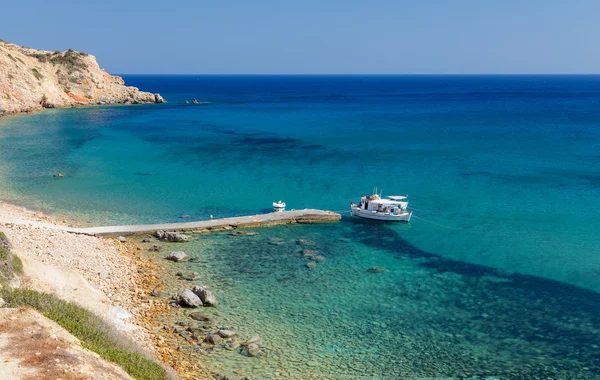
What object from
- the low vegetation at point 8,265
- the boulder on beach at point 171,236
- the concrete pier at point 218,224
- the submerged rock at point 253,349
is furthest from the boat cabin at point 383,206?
the low vegetation at point 8,265

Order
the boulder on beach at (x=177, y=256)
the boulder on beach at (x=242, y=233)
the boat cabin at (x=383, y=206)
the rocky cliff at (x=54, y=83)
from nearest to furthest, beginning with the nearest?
the boulder on beach at (x=177, y=256)
the boulder on beach at (x=242, y=233)
the boat cabin at (x=383, y=206)
the rocky cliff at (x=54, y=83)

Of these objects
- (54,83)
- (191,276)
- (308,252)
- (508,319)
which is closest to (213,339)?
(191,276)

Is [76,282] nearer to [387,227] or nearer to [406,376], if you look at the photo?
[406,376]

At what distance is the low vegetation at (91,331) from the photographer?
Answer: 16.2 metres

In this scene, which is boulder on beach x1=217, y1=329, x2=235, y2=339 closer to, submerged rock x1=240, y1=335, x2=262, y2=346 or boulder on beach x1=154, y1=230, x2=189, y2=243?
submerged rock x1=240, y1=335, x2=262, y2=346

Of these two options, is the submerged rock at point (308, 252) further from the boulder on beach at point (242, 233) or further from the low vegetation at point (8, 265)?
the low vegetation at point (8, 265)

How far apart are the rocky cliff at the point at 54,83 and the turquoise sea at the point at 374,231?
11539 millimetres

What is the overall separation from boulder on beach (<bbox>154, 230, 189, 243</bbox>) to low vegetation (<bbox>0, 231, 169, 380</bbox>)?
14.2 meters

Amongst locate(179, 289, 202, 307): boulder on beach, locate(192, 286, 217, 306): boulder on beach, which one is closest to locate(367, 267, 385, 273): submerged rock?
locate(192, 286, 217, 306): boulder on beach

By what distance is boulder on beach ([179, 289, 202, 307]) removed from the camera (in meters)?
24.9

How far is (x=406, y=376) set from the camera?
2041 cm

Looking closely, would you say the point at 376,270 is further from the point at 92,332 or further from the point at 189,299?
the point at 92,332

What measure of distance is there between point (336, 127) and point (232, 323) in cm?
7429

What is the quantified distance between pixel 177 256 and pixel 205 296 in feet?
21.3
